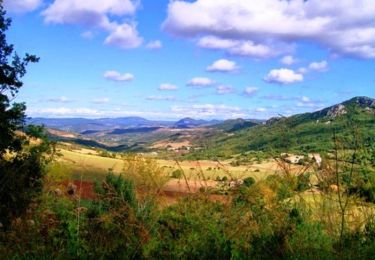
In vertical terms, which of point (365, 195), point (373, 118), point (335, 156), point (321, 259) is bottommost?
point (321, 259)

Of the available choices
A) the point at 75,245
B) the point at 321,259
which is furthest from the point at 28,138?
the point at 321,259

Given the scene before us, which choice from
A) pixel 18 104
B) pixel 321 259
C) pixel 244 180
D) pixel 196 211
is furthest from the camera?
pixel 18 104

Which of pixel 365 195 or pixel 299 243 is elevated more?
pixel 365 195

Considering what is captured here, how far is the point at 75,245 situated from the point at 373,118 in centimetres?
419

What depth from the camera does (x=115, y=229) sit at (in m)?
6.29

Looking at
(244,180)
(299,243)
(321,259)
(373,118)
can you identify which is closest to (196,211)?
(244,180)

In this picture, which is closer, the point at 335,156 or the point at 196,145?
the point at 335,156

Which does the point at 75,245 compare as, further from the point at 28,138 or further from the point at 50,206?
the point at 28,138

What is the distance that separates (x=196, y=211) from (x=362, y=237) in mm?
2456

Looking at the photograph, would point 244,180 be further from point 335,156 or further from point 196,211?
point 335,156

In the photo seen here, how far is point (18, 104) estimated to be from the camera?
22562 millimetres

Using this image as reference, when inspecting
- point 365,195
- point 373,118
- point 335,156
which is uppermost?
point 373,118

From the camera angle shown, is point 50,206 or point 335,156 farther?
point 50,206

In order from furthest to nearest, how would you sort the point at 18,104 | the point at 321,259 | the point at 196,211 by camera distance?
the point at 18,104 → the point at 196,211 → the point at 321,259
